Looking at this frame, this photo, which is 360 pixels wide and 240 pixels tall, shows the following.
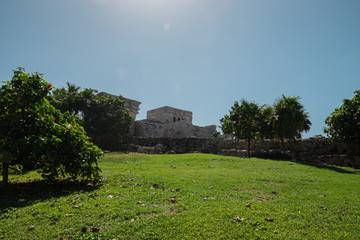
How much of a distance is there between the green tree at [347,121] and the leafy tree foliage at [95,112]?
62.2ft

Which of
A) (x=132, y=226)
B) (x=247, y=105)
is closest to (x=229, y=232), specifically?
(x=132, y=226)

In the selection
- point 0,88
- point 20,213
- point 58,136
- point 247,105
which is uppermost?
point 247,105

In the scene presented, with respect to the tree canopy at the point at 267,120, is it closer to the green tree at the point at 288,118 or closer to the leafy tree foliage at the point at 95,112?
the green tree at the point at 288,118

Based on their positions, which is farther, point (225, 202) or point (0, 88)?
point (0, 88)

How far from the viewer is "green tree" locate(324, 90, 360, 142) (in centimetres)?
1616

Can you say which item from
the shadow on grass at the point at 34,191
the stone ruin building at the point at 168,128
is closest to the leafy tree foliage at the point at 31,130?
the shadow on grass at the point at 34,191

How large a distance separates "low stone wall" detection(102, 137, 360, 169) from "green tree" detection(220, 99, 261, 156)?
5.54ft

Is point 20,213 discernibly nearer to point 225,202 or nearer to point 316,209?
point 225,202

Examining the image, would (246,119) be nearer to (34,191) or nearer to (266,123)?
(266,123)

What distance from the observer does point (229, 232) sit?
3.41 m

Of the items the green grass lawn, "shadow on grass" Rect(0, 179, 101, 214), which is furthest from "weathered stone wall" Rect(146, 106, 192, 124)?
the green grass lawn

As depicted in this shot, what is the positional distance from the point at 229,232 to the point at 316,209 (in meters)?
2.70

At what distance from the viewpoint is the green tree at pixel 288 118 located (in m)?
19.2

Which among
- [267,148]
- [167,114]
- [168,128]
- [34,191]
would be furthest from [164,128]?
[34,191]
